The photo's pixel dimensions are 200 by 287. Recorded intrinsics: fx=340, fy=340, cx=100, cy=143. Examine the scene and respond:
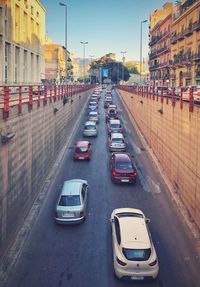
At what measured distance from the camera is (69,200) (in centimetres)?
1593

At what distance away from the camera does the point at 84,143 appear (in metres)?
27.4

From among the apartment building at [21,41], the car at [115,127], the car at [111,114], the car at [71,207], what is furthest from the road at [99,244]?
the apartment building at [21,41]

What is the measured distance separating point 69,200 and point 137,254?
17.5ft

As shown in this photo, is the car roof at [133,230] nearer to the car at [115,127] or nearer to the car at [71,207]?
the car at [71,207]

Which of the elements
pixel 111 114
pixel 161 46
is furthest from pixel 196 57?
pixel 161 46

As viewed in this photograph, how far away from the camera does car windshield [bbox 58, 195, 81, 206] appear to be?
15741 millimetres

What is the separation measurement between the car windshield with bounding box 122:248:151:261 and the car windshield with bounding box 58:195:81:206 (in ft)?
15.4

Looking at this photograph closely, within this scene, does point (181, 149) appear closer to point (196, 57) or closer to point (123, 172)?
point (123, 172)

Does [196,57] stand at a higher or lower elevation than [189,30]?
lower

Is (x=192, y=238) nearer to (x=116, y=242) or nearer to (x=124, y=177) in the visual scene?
(x=116, y=242)

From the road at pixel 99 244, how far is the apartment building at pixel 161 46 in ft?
133

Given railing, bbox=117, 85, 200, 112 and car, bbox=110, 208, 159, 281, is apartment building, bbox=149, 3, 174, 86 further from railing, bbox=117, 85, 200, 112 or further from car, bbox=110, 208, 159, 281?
car, bbox=110, 208, 159, 281

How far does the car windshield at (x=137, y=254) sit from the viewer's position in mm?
11352

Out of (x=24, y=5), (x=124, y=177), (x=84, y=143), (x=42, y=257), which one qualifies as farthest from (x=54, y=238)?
(x=24, y=5)
